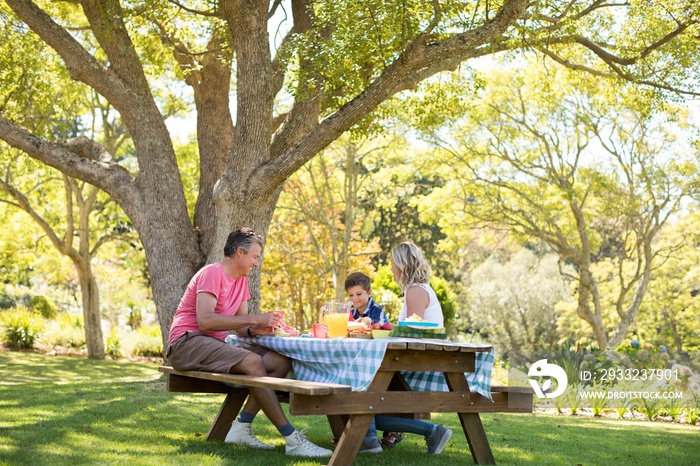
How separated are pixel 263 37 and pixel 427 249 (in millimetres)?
26166

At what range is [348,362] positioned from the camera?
13.6 feet

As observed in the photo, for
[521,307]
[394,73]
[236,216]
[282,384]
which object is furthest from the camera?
[521,307]

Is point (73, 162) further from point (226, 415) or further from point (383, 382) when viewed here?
point (383, 382)

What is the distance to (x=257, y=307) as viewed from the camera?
9.08 meters

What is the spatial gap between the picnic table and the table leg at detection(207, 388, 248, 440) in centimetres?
45

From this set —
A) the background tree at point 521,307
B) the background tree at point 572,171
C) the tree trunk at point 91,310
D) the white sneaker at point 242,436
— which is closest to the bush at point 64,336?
the tree trunk at point 91,310

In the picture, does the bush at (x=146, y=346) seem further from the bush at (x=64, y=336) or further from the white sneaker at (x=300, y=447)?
the white sneaker at (x=300, y=447)

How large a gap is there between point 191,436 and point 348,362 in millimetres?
1900

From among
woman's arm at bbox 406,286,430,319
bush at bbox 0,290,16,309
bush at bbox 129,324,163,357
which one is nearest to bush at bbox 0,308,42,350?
bush at bbox 129,324,163,357

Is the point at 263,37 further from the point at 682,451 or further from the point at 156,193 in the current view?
the point at 682,451

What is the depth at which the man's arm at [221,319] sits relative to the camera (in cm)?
452

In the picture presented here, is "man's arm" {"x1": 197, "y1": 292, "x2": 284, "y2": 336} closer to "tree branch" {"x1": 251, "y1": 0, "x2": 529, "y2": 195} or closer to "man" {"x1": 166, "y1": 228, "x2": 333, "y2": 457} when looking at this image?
"man" {"x1": 166, "y1": 228, "x2": 333, "y2": 457}

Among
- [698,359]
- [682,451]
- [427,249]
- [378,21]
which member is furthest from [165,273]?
[427,249]

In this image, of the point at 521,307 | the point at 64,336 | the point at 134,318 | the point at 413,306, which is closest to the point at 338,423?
the point at 413,306
